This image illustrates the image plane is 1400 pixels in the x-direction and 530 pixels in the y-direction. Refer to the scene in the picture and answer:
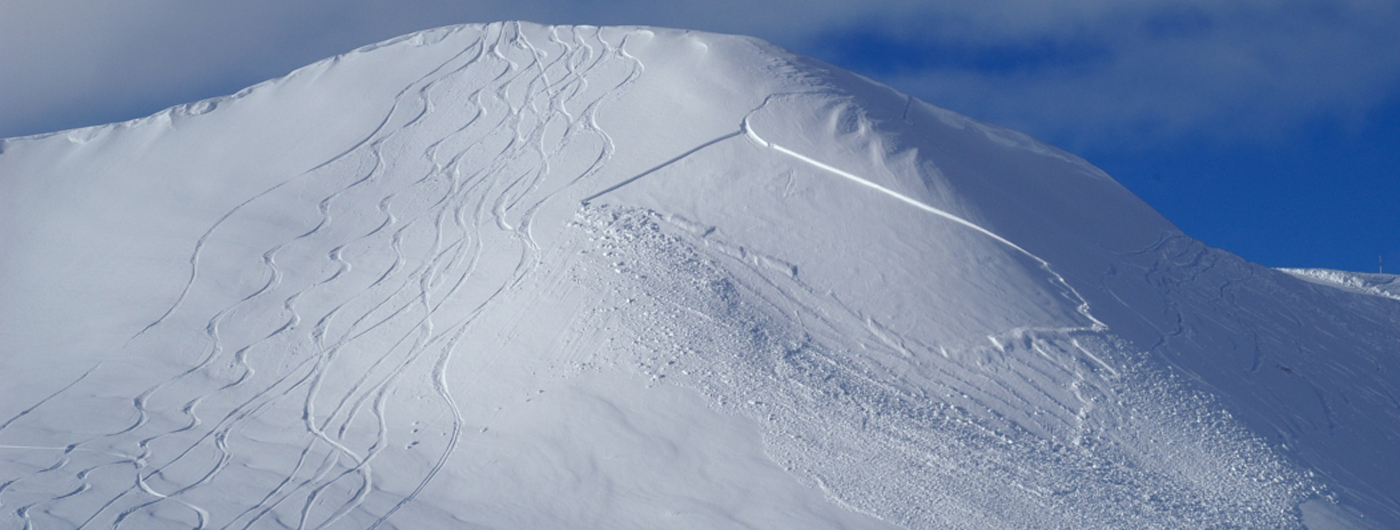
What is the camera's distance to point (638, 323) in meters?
9.80

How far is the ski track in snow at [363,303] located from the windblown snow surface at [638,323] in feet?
0.14

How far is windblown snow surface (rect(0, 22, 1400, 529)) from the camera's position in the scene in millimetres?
8258

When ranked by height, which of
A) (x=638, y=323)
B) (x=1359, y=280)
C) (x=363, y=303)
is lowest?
(x=363, y=303)

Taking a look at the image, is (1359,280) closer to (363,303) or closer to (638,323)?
(638,323)

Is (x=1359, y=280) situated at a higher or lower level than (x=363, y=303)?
higher

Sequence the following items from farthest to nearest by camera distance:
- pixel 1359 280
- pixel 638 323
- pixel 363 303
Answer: pixel 1359 280, pixel 363 303, pixel 638 323

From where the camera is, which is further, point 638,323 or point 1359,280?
point 1359,280

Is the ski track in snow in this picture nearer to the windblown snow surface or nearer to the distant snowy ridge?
the windblown snow surface

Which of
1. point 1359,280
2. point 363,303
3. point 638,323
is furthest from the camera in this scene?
point 1359,280

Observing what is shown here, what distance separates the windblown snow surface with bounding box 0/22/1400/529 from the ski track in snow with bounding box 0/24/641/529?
0.04 m

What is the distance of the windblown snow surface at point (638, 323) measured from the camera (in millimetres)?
8258

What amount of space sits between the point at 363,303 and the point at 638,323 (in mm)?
2769

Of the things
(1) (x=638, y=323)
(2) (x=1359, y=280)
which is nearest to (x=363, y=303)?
(1) (x=638, y=323)

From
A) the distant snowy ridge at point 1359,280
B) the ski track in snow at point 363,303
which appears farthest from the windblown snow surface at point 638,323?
the distant snowy ridge at point 1359,280
